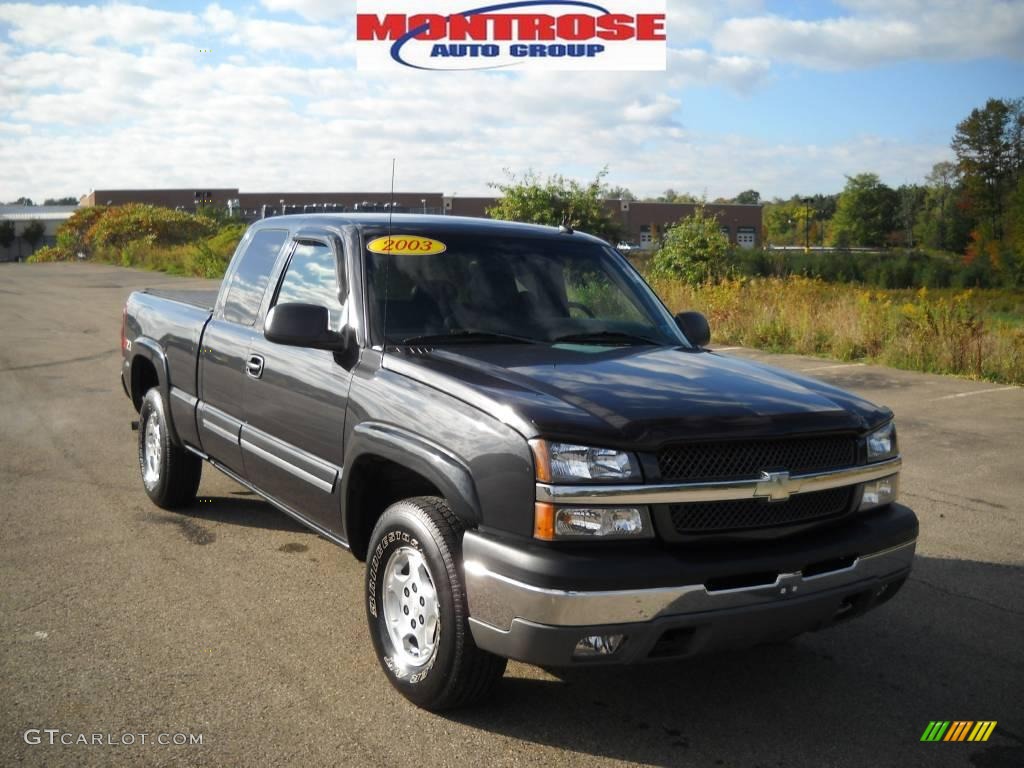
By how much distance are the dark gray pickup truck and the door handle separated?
2 centimetres

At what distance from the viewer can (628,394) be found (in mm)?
3686

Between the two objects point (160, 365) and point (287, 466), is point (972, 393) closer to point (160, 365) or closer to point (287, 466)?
point (160, 365)

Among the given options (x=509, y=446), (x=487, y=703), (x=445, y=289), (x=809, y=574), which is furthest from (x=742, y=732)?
(x=445, y=289)

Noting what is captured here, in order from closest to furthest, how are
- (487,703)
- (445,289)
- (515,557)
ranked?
(515,557)
(487,703)
(445,289)

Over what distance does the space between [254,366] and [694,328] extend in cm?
229

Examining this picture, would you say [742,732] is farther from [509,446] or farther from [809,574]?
[509,446]

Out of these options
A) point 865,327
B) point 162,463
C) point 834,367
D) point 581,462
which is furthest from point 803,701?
point 865,327

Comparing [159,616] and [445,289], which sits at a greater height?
[445,289]

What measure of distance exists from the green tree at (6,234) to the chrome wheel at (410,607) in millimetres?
98096

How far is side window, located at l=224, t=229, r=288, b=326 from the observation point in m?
5.61

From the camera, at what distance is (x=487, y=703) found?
3906 millimetres

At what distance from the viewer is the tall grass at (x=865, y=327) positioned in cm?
1379

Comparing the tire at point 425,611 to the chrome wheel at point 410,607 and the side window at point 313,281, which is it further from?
the side window at point 313,281

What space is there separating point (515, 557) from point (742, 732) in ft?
3.93
